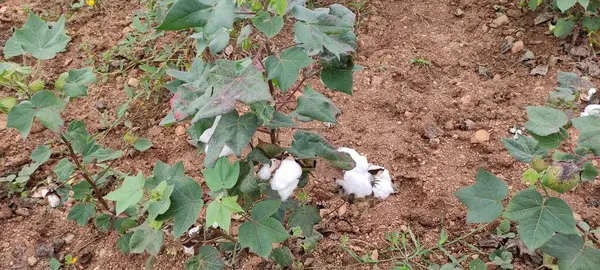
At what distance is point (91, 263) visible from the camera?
7.13ft

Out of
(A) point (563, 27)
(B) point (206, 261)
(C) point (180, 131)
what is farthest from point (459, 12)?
(B) point (206, 261)

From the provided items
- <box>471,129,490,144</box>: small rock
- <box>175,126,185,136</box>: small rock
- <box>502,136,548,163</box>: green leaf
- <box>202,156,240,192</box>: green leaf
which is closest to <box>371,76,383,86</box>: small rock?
<box>471,129,490,144</box>: small rock

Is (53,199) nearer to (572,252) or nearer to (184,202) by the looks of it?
(184,202)

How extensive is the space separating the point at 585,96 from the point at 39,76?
2864mm

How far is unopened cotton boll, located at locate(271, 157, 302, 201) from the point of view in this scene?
4.45ft

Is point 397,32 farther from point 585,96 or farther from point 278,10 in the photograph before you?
point 278,10

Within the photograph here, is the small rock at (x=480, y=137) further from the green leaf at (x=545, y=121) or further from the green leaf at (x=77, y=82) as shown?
the green leaf at (x=77, y=82)

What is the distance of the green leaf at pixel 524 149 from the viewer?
5.20ft

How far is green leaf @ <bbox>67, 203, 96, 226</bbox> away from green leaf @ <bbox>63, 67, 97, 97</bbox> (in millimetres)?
482

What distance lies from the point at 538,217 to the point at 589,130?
0.27m

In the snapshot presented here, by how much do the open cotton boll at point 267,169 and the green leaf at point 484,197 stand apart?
1.88 feet

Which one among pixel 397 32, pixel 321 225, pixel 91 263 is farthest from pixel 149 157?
pixel 397 32

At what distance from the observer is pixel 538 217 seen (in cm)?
143

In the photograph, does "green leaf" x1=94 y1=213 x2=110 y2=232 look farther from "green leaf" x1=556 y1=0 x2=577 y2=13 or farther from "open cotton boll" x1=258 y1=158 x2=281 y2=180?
"green leaf" x1=556 y1=0 x2=577 y2=13
